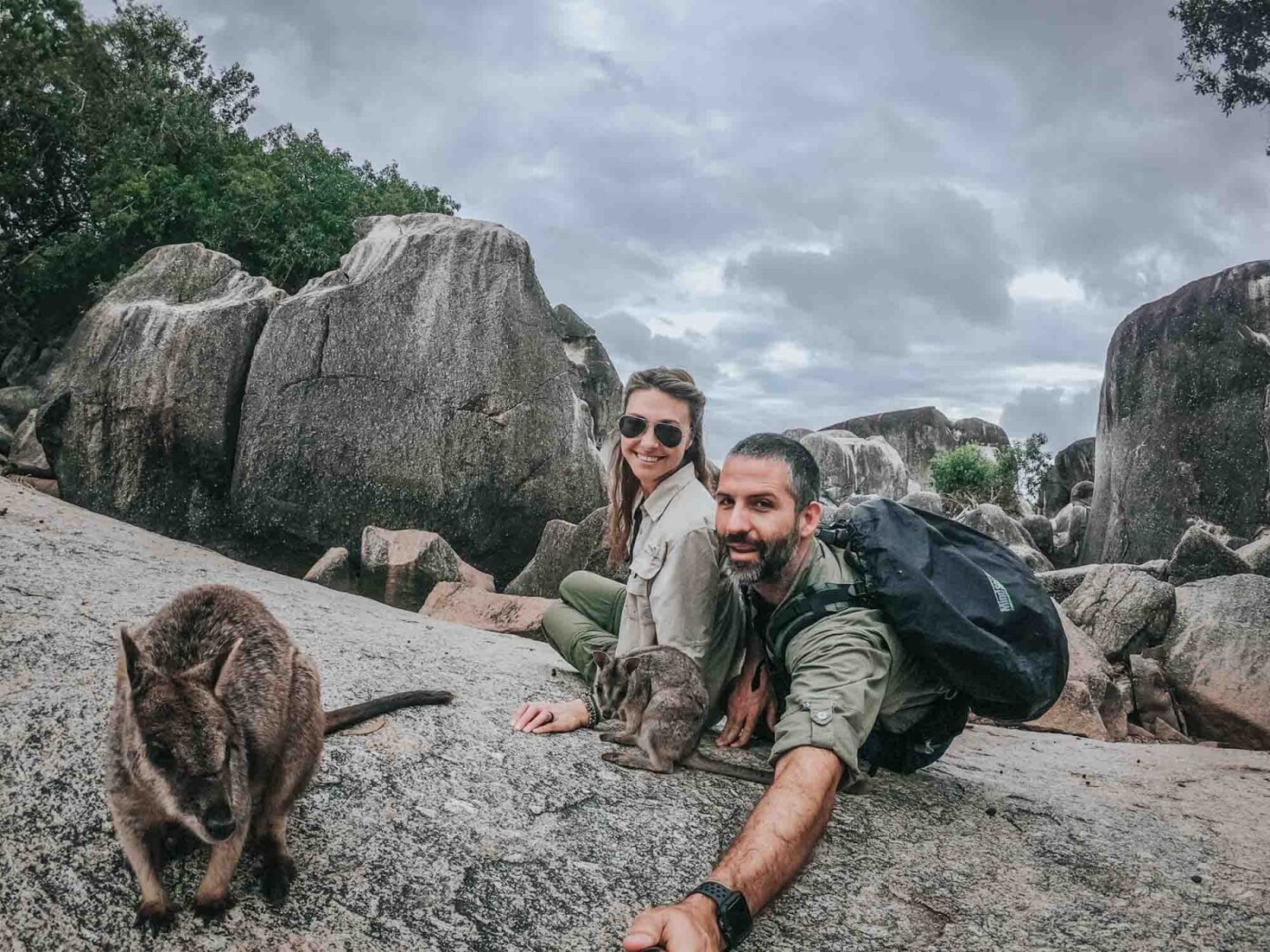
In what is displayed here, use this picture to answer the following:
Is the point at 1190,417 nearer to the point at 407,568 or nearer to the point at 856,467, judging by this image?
the point at 407,568

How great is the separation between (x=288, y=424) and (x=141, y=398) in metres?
1.93

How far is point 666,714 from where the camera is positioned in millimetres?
4227

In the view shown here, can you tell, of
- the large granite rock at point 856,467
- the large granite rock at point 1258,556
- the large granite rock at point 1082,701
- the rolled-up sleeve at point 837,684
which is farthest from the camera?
the large granite rock at point 856,467

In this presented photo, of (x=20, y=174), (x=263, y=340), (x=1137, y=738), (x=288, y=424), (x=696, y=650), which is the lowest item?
(x=1137, y=738)

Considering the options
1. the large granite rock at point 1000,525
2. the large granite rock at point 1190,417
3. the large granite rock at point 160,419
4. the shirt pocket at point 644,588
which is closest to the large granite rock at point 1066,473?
the large granite rock at point 1000,525

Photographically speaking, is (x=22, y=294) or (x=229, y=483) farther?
(x=22, y=294)

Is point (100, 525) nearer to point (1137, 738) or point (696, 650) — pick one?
point (696, 650)

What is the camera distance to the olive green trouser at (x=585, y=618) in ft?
18.4

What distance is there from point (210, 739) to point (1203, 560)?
1247 cm

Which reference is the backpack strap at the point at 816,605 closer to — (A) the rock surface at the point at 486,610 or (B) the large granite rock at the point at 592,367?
(A) the rock surface at the point at 486,610

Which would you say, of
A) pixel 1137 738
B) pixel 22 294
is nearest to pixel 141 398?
pixel 1137 738

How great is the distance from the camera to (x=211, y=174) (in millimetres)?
22328

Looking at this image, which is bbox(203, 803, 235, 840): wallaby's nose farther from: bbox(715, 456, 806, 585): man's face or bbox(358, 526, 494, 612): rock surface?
bbox(358, 526, 494, 612): rock surface

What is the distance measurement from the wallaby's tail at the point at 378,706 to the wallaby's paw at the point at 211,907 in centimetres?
88
